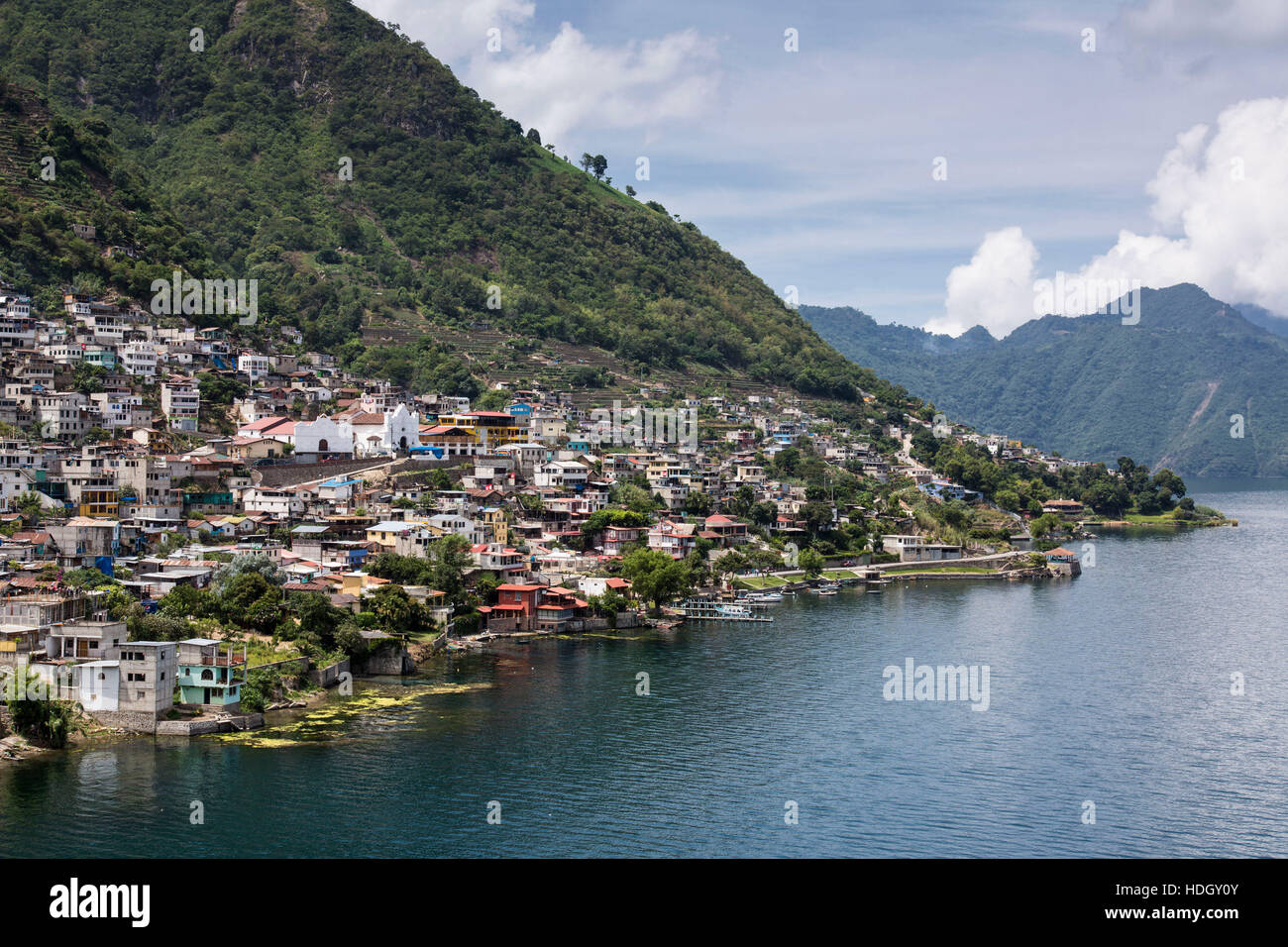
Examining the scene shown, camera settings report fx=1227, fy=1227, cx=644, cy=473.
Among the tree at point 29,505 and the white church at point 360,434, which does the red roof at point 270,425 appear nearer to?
the white church at point 360,434

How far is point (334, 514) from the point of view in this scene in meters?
39.2

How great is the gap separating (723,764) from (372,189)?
71.7 m

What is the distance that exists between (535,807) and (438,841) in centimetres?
204

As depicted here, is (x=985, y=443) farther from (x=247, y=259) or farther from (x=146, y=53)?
(x=146, y=53)

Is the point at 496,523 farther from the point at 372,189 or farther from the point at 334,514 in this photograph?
the point at 372,189

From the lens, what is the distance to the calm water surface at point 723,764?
18.6 m

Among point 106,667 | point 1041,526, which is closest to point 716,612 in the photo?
point 106,667

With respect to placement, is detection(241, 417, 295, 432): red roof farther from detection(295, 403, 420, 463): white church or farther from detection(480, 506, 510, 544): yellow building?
detection(480, 506, 510, 544): yellow building

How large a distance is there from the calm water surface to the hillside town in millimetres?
2545

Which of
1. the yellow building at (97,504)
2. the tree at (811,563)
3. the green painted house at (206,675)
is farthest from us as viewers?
the tree at (811,563)

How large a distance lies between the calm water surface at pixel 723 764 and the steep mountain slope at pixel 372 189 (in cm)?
4424

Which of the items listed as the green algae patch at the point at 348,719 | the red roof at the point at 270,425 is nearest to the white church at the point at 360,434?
the red roof at the point at 270,425

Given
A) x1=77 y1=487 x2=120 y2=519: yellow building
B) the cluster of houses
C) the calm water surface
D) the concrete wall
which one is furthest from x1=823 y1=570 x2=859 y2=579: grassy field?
the cluster of houses

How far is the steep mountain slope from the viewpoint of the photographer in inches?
3034
